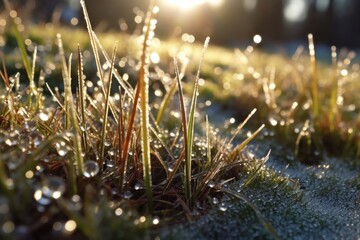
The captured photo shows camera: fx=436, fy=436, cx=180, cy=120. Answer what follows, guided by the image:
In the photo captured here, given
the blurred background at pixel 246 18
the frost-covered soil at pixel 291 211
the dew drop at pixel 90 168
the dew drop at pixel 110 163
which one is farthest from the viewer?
the blurred background at pixel 246 18

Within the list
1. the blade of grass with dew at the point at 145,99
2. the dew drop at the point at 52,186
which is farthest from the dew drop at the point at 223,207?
the dew drop at the point at 52,186

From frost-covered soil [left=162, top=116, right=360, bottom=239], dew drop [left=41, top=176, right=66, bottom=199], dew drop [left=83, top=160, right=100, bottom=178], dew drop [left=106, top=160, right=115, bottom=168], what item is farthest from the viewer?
dew drop [left=106, top=160, right=115, bottom=168]

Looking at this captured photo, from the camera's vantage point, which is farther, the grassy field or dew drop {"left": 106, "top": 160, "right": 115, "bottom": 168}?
dew drop {"left": 106, "top": 160, "right": 115, "bottom": 168}

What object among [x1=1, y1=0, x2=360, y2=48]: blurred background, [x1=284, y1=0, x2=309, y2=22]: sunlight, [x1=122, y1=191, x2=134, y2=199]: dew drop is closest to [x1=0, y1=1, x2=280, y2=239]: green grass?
[x1=122, y1=191, x2=134, y2=199]: dew drop

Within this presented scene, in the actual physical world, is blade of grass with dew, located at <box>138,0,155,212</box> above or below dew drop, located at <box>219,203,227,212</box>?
above

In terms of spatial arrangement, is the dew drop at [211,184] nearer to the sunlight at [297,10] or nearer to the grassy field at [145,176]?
the grassy field at [145,176]

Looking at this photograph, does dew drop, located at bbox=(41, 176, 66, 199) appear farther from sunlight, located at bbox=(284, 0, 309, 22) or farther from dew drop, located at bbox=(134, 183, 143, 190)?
sunlight, located at bbox=(284, 0, 309, 22)

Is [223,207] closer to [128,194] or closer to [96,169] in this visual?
[128,194]

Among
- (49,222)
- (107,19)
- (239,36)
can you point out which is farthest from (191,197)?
(239,36)

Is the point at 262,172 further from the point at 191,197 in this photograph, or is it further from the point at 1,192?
the point at 1,192
